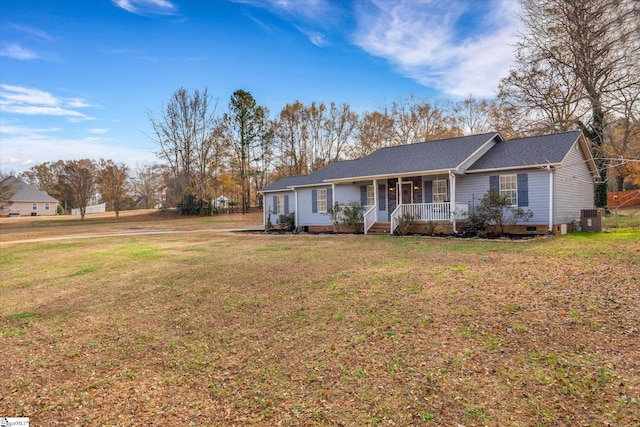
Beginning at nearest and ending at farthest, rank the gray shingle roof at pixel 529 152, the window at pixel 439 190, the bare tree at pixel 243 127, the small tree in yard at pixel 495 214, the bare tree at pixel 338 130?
the small tree in yard at pixel 495 214 < the gray shingle roof at pixel 529 152 < the window at pixel 439 190 < the bare tree at pixel 243 127 < the bare tree at pixel 338 130

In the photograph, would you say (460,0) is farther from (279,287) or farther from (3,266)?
(3,266)

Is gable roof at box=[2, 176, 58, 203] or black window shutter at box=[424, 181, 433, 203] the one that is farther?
gable roof at box=[2, 176, 58, 203]

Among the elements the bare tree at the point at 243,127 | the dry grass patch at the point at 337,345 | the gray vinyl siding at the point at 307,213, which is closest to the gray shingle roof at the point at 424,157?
the gray vinyl siding at the point at 307,213

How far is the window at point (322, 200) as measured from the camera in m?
21.3

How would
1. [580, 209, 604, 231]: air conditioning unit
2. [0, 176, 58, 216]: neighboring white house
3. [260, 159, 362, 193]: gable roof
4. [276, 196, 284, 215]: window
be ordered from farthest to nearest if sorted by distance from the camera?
[0, 176, 58, 216]: neighboring white house → [276, 196, 284, 215]: window → [260, 159, 362, 193]: gable roof → [580, 209, 604, 231]: air conditioning unit

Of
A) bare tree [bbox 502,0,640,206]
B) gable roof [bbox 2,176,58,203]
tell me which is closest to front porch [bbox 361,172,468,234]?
bare tree [bbox 502,0,640,206]

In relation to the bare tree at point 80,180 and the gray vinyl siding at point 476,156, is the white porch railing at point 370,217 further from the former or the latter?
the bare tree at point 80,180

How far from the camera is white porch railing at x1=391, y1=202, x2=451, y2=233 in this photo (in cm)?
1566

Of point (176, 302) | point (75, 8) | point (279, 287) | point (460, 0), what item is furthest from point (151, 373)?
point (460, 0)

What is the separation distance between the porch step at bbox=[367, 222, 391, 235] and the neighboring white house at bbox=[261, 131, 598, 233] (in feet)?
0.25

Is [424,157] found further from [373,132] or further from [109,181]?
Result: [109,181]

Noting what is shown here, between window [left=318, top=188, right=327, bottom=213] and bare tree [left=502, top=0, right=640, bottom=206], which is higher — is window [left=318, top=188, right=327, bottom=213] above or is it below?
below

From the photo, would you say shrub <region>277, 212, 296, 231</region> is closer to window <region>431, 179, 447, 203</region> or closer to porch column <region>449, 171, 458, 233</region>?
window <region>431, 179, 447, 203</region>

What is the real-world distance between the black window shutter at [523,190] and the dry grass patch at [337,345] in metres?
5.88
